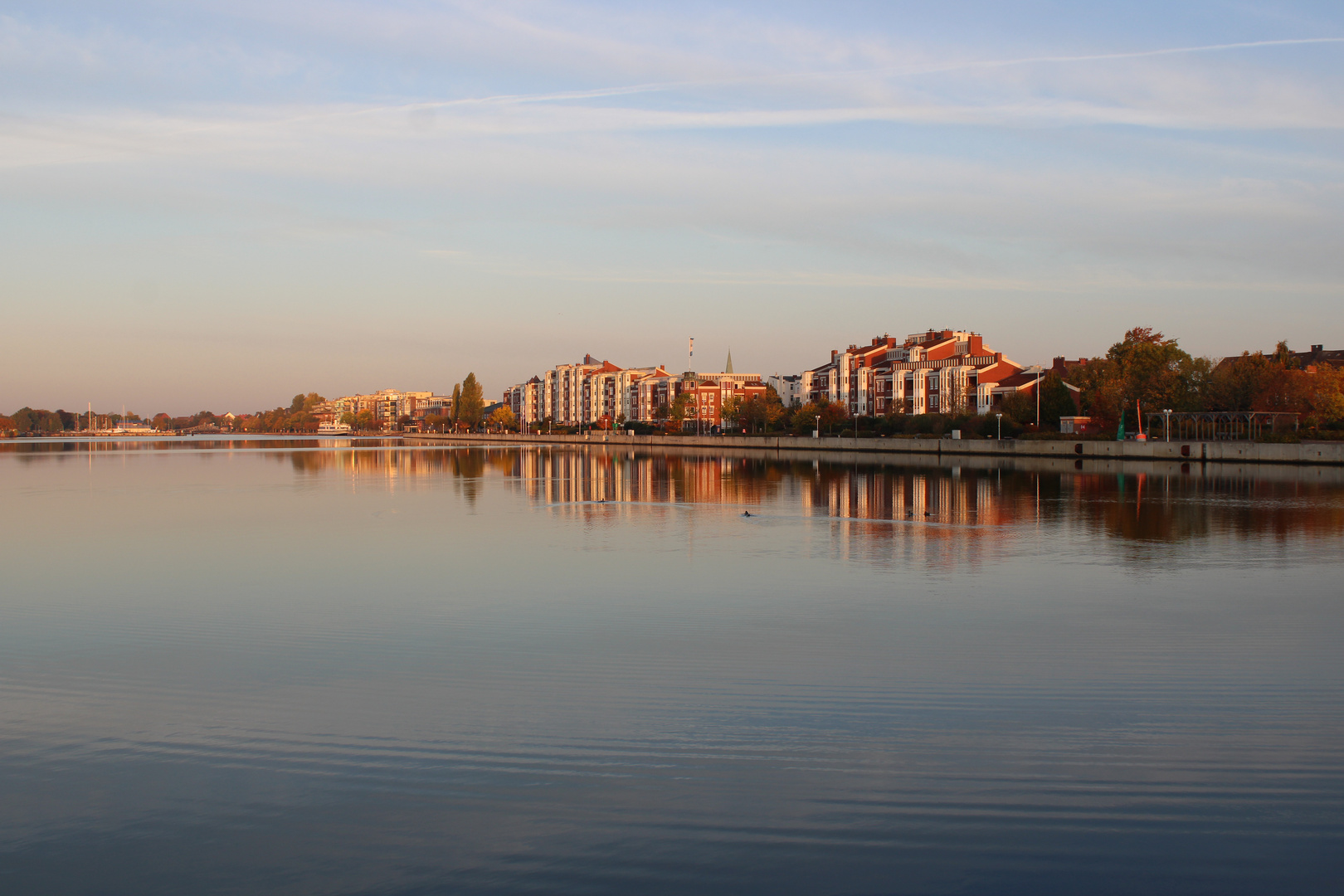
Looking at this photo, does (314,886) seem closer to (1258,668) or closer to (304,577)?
(1258,668)

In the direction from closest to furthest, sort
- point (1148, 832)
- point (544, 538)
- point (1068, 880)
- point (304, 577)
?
point (1068, 880), point (1148, 832), point (304, 577), point (544, 538)

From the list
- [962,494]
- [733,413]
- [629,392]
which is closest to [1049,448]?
[962,494]

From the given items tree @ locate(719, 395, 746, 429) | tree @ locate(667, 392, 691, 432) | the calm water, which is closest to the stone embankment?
tree @ locate(719, 395, 746, 429)

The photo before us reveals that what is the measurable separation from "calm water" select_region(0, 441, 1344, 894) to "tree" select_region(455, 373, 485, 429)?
171280mm

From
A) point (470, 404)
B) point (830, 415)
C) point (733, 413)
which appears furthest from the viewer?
point (470, 404)

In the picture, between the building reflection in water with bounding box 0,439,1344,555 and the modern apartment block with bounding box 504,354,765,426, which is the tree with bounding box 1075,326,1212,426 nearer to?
the building reflection in water with bounding box 0,439,1344,555

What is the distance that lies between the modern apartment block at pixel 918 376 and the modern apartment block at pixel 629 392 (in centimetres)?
1628

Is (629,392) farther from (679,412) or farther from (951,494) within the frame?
(951,494)

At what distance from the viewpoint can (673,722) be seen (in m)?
7.54

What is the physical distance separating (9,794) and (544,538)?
14.9m

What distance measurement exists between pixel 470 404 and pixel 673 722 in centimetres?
18451

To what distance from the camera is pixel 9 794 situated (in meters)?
6.23

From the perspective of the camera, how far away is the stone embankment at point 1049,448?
171 ft

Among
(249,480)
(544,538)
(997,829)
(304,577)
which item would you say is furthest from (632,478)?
(997,829)
